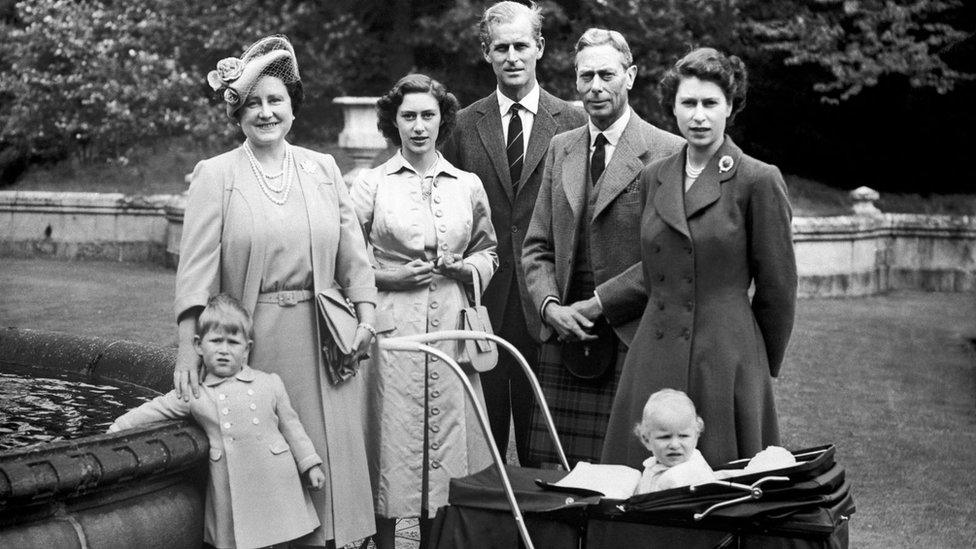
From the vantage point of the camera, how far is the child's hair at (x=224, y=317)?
170 inches

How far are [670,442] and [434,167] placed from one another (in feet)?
5.64

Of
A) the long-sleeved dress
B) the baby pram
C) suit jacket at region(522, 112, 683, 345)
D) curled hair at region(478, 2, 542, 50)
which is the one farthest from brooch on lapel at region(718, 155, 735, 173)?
curled hair at region(478, 2, 542, 50)

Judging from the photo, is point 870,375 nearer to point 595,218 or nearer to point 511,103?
point 511,103

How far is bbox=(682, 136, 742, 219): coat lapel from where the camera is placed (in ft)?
13.9

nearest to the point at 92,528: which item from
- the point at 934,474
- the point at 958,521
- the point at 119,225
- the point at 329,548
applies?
the point at 329,548

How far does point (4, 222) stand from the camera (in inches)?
633

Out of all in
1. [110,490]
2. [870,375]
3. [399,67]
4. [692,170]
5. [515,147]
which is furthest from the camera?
[399,67]

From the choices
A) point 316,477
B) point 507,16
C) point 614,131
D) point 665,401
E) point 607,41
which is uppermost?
point 507,16

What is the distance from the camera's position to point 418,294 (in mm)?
5172

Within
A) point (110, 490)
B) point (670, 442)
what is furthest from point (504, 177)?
point (110, 490)

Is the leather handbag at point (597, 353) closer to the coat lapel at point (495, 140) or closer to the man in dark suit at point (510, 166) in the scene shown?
the man in dark suit at point (510, 166)

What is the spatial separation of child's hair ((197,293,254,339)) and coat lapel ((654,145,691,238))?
4.28 feet

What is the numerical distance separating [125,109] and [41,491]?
1429 centimetres

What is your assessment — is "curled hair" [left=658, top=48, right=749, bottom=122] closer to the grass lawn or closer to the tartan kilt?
the tartan kilt
